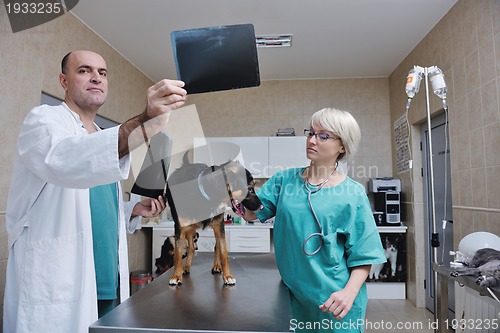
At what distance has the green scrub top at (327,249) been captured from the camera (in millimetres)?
1080

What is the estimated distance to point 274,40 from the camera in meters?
3.41

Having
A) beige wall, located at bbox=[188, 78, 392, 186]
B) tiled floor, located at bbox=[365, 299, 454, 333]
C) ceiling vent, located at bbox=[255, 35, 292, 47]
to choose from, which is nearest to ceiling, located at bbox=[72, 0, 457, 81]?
ceiling vent, located at bbox=[255, 35, 292, 47]

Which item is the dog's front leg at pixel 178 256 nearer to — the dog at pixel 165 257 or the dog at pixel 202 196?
the dog at pixel 202 196

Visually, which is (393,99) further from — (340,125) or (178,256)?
(178,256)

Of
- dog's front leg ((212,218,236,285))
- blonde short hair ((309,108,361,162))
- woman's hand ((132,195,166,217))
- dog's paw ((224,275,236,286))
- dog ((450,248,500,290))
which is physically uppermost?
blonde short hair ((309,108,361,162))

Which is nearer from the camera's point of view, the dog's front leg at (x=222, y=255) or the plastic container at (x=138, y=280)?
A: the dog's front leg at (x=222, y=255)

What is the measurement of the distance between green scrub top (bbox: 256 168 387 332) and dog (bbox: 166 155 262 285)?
164 millimetres

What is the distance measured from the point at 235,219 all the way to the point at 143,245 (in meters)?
1.15

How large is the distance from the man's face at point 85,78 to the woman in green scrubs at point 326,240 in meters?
0.75

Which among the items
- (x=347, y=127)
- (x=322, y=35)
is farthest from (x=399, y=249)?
(x=347, y=127)

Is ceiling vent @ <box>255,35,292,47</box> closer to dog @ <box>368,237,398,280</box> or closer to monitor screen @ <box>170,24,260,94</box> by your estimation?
dog @ <box>368,237,398,280</box>

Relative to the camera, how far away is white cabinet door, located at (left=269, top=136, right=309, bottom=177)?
13.9 ft

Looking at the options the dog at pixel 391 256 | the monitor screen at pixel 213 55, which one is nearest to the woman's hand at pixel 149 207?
the monitor screen at pixel 213 55

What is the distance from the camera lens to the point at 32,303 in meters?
1.00
